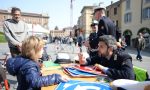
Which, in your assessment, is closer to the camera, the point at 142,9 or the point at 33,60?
the point at 33,60

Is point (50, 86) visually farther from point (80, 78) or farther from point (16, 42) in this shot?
point (16, 42)

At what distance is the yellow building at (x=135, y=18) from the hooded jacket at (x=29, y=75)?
113ft

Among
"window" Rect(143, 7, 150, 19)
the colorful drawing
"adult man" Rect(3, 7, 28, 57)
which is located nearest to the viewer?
the colorful drawing

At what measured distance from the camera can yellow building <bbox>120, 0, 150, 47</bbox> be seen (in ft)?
131

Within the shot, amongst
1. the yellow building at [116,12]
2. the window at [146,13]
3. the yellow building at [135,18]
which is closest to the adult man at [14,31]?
the yellow building at [135,18]

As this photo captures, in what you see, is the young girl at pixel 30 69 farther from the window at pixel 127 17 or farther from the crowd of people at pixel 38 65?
the window at pixel 127 17

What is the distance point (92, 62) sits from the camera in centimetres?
404

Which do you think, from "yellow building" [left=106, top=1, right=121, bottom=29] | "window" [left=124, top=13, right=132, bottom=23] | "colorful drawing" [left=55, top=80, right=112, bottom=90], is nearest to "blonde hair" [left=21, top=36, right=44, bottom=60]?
"colorful drawing" [left=55, top=80, right=112, bottom=90]

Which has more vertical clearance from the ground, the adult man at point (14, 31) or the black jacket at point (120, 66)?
the adult man at point (14, 31)

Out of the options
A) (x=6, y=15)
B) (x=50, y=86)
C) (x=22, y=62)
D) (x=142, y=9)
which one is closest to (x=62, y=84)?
(x=50, y=86)

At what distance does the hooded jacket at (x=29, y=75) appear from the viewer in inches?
108

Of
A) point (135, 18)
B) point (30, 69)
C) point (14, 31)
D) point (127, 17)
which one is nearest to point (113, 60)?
point (30, 69)

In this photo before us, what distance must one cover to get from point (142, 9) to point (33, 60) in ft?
134

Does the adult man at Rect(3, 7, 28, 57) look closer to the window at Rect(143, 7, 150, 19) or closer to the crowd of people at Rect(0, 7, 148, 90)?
the crowd of people at Rect(0, 7, 148, 90)
